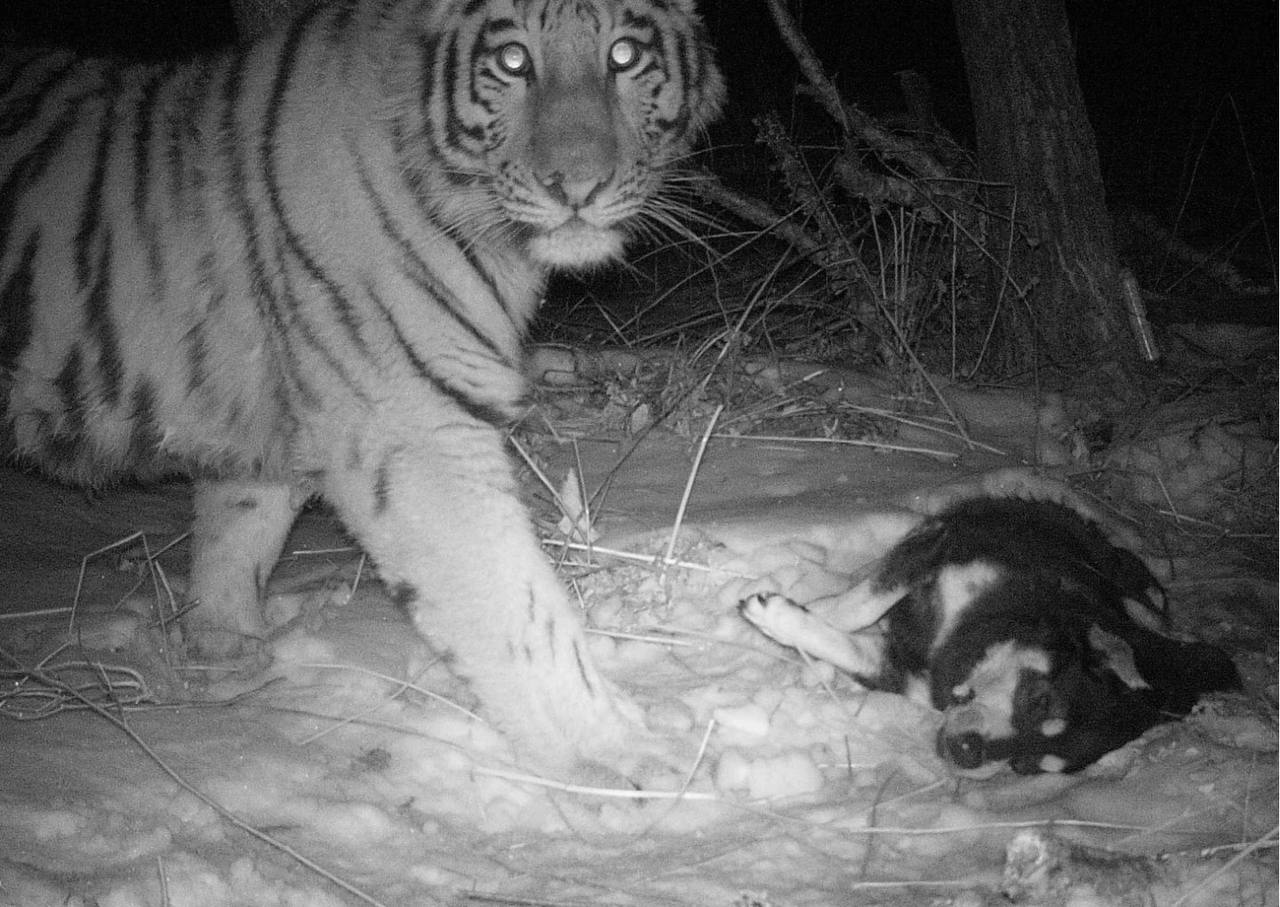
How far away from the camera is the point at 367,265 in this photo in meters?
Result: 2.24

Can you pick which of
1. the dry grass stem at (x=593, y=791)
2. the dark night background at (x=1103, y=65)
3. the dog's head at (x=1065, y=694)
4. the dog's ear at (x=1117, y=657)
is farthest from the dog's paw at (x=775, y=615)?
the dark night background at (x=1103, y=65)

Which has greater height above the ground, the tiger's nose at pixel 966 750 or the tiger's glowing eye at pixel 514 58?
the tiger's glowing eye at pixel 514 58

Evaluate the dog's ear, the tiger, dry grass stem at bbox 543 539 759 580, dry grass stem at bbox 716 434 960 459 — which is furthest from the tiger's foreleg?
dry grass stem at bbox 716 434 960 459

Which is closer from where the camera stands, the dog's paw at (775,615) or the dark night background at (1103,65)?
the dog's paw at (775,615)

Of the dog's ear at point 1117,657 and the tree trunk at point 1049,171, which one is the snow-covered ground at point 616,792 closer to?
the dog's ear at point 1117,657

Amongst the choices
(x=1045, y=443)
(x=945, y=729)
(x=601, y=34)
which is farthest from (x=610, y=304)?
(x=945, y=729)

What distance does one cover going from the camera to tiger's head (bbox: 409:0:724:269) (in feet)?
7.37

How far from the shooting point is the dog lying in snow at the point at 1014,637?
212cm

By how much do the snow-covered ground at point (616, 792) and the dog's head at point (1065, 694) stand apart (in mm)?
50

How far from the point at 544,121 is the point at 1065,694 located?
151 centimetres

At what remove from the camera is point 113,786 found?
1905 millimetres

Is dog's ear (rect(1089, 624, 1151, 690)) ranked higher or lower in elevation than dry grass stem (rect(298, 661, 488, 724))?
lower

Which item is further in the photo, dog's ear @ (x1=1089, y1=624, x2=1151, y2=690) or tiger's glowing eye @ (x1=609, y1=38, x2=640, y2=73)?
tiger's glowing eye @ (x1=609, y1=38, x2=640, y2=73)

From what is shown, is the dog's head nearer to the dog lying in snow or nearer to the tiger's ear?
the dog lying in snow
